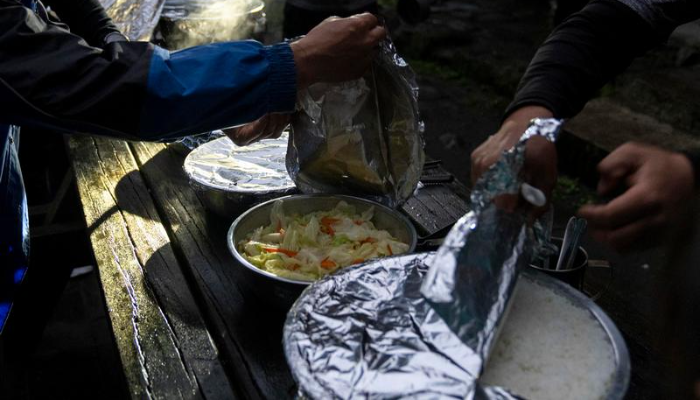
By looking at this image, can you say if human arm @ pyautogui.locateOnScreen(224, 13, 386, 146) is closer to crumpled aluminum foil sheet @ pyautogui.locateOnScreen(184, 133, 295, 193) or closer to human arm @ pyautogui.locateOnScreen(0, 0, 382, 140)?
human arm @ pyautogui.locateOnScreen(0, 0, 382, 140)

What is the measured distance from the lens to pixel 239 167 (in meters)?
2.42

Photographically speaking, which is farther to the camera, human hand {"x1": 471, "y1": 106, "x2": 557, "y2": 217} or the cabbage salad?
the cabbage salad

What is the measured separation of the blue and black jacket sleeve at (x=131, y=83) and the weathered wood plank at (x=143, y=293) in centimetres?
51

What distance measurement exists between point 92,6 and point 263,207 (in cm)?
165

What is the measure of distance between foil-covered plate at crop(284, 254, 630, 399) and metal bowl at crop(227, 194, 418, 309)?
9.2 inches

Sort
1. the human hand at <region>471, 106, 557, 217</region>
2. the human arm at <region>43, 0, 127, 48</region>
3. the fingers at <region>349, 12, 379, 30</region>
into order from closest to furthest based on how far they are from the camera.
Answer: the human hand at <region>471, 106, 557, 217</region> < the fingers at <region>349, 12, 379, 30</region> < the human arm at <region>43, 0, 127, 48</region>

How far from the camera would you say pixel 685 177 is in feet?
4.32

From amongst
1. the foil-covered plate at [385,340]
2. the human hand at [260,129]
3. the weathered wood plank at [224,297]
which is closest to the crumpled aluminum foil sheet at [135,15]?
the weathered wood plank at [224,297]

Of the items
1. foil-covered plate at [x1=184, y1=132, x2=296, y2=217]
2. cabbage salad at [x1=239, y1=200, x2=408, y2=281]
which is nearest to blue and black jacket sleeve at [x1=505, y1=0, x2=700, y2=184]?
cabbage salad at [x1=239, y1=200, x2=408, y2=281]

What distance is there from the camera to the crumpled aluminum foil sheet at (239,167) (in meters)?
2.24

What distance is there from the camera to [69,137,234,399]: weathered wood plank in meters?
1.63

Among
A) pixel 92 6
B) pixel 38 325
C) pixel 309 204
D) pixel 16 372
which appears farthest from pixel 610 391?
pixel 16 372

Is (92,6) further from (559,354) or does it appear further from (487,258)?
(559,354)

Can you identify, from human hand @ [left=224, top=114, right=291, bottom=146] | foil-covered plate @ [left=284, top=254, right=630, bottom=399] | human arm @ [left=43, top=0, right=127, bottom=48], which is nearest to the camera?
foil-covered plate @ [left=284, top=254, right=630, bottom=399]
